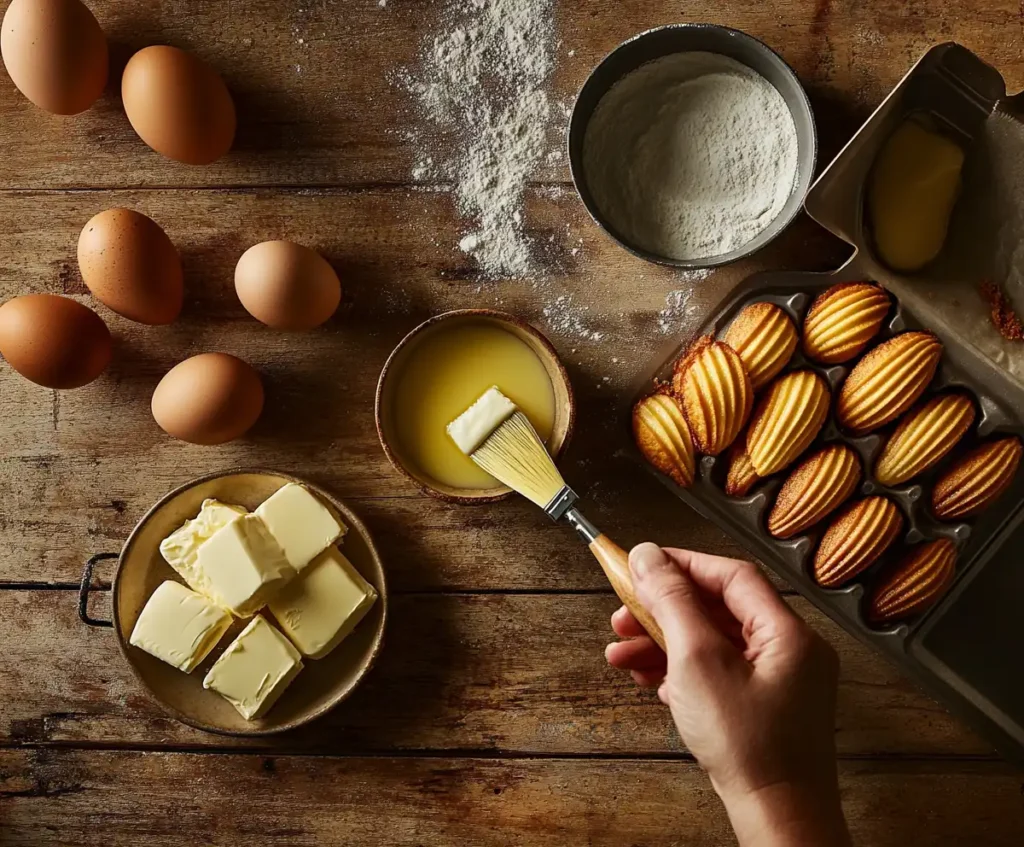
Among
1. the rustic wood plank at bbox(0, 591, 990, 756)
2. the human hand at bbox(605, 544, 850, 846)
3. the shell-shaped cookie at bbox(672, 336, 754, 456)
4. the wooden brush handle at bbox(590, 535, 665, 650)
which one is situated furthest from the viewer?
the rustic wood plank at bbox(0, 591, 990, 756)

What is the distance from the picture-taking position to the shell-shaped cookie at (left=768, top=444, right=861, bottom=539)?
1126 millimetres

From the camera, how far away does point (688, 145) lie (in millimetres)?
1219

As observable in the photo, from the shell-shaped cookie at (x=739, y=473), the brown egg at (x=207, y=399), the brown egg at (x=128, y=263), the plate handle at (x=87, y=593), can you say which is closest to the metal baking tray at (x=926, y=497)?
the shell-shaped cookie at (x=739, y=473)

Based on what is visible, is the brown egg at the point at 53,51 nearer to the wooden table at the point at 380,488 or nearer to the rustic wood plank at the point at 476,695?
the wooden table at the point at 380,488

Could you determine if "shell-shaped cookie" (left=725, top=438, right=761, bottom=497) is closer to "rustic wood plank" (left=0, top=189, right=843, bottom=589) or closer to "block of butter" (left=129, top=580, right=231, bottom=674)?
"rustic wood plank" (left=0, top=189, right=843, bottom=589)

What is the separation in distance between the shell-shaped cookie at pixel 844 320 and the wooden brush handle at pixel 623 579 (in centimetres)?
36

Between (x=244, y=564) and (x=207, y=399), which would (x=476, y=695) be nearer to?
(x=244, y=564)

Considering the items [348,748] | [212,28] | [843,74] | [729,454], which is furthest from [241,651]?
[843,74]

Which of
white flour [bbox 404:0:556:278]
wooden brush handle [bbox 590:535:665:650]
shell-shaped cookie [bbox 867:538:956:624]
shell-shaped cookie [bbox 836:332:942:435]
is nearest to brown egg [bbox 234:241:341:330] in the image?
white flour [bbox 404:0:556:278]

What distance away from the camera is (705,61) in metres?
1.21

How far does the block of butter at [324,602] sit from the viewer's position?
1.19m

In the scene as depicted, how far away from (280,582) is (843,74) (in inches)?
39.8

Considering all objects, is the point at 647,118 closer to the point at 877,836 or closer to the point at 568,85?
the point at 568,85

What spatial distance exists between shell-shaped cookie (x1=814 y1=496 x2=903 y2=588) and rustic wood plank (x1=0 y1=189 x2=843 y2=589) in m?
0.13
